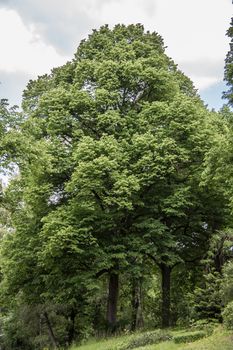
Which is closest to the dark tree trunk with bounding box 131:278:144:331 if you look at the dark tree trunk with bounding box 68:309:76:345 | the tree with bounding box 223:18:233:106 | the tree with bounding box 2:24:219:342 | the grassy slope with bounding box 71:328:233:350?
the tree with bounding box 2:24:219:342

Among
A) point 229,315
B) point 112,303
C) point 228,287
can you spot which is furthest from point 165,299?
point 229,315

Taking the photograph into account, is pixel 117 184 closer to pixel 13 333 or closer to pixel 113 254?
pixel 113 254

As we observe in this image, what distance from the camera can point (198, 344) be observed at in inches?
437

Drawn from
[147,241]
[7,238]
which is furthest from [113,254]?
[7,238]

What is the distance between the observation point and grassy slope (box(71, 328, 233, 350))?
10.1m

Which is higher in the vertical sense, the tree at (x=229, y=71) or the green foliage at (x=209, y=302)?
the tree at (x=229, y=71)

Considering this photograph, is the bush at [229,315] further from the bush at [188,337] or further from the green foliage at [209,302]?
the green foliage at [209,302]

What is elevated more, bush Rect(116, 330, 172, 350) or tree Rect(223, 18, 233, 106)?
tree Rect(223, 18, 233, 106)

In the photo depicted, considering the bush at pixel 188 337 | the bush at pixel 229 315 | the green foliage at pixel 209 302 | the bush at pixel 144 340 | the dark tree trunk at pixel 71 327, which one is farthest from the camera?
the dark tree trunk at pixel 71 327

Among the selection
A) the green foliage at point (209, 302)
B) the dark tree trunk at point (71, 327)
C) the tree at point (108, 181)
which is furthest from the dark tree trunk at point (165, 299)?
the dark tree trunk at point (71, 327)

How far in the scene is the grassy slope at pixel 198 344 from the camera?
10.1 metres

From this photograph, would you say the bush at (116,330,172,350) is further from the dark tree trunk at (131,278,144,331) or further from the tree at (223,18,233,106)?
the tree at (223,18,233,106)

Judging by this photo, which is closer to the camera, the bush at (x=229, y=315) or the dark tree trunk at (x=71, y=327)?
the bush at (x=229, y=315)

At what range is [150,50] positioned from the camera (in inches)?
871
